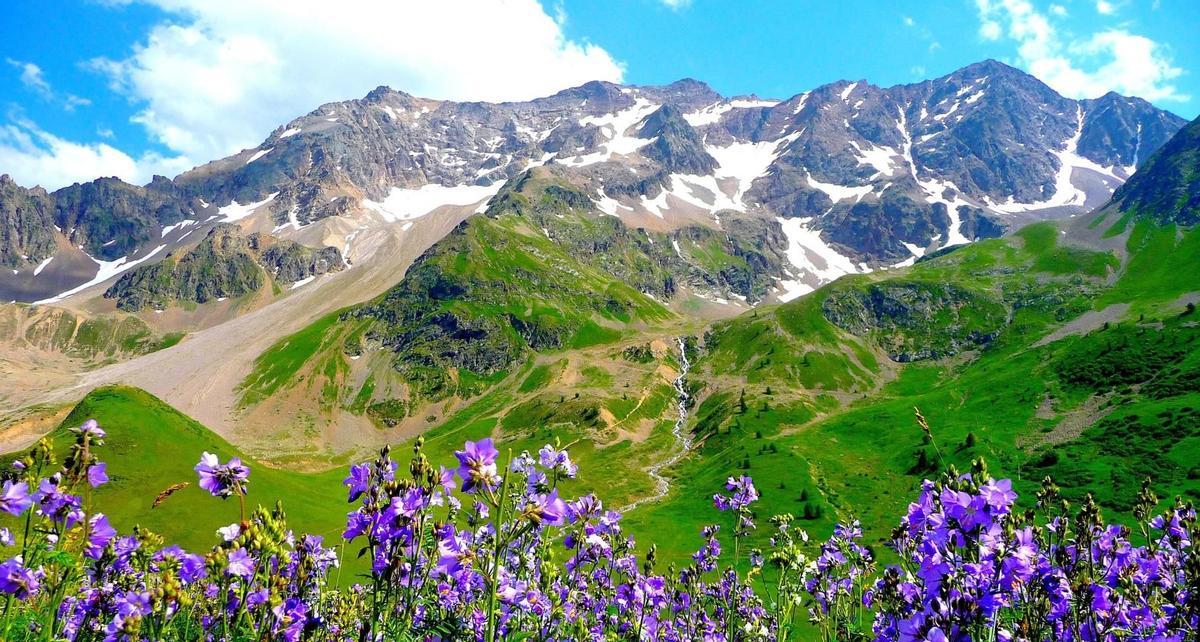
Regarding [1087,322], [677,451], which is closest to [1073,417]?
[677,451]

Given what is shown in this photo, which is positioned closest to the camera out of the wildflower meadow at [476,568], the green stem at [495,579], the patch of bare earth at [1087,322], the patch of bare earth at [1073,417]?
the green stem at [495,579]

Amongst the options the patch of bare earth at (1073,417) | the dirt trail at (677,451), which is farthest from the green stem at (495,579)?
the patch of bare earth at (1073,417)

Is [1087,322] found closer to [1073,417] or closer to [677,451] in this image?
[1073,417]

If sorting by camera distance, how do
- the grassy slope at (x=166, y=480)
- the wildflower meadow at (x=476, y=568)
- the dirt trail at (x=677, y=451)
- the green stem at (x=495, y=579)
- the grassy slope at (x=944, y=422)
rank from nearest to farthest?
the green stem at (x=495, y=579) → the wildflower meadow at (x=476, y=568) → the grassy slope at (x=166, y=480) → the grassy slope at (x=944, y=422) → the dirt trail at (x=677, y=451)

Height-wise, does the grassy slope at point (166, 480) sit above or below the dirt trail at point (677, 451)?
above

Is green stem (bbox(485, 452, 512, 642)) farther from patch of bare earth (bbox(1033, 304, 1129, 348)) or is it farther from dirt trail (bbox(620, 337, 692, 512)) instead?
patch of bare earth (bbox(1033, 304, 1129, 348))

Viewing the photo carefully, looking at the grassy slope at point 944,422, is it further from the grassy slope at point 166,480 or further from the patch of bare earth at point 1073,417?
the grassy slope at point 166,480

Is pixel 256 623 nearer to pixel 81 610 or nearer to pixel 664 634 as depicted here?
pixel 81 610

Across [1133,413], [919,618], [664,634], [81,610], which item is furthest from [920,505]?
[1133,413]

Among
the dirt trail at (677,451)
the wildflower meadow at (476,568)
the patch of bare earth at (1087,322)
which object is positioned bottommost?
the dirt trail at (677,451)

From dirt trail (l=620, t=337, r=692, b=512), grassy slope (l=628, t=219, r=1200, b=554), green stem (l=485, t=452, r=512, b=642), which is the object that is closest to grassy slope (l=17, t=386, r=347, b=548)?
grassy slope (l=628, t=219, r=1200, b=554)

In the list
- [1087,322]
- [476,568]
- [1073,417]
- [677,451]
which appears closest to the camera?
[476,568]

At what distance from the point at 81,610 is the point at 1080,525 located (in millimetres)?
10936

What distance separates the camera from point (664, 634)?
9227mm
